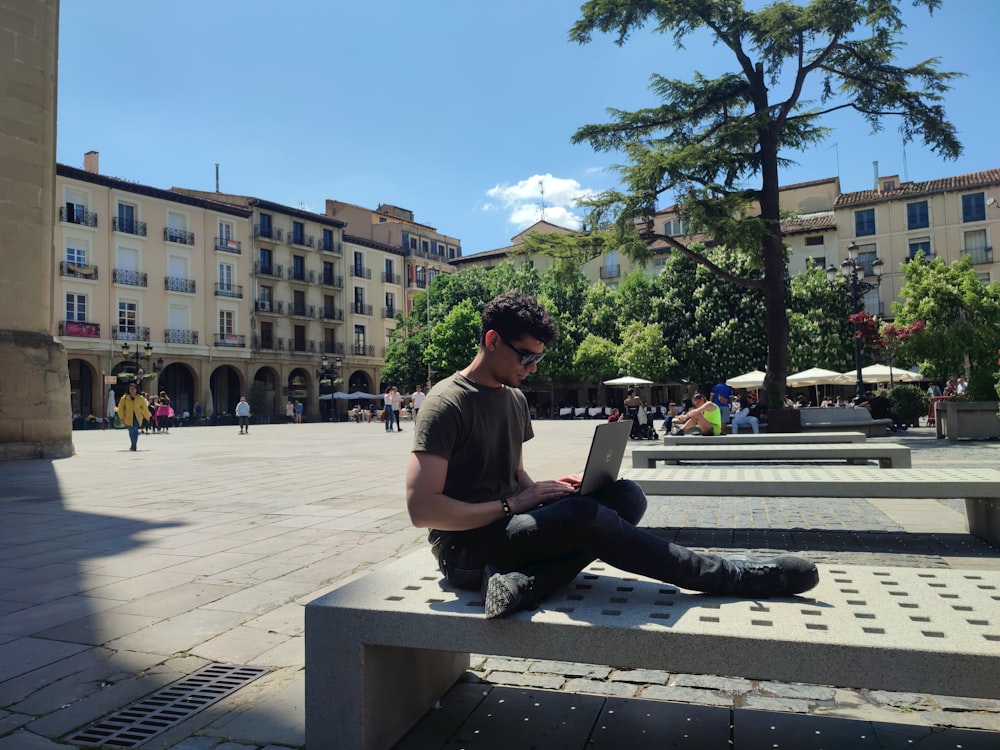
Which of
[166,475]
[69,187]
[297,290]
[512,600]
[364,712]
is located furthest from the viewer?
[297,290]

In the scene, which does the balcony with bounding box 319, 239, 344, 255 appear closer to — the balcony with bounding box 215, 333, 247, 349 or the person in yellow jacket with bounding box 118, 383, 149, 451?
the balcony with bounding box 215, 333, 247, 349

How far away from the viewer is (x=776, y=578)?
7.17 feet

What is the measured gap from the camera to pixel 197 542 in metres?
5.59

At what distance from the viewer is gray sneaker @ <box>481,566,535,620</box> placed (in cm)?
199

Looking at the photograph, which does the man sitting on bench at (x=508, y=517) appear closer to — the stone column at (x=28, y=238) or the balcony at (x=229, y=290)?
the stone column at (x=28, y=238)

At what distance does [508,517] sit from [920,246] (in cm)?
4841

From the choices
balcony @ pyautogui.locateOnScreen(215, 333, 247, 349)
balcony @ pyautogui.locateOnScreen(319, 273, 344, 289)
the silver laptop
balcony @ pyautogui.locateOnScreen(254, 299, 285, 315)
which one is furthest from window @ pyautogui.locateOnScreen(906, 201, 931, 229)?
the silver laptop


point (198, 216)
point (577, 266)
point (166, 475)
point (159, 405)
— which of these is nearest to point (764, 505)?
point (166, 475)

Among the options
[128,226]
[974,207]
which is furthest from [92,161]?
[974,207]

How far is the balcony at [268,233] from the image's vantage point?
4637 centimetres

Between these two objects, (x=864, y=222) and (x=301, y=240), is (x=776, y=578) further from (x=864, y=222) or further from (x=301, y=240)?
(x=301, y=240)

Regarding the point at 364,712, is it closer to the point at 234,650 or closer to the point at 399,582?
the point at 399,582

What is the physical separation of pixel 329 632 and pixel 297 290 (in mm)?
49620

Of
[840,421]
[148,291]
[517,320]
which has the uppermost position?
[148,291]
